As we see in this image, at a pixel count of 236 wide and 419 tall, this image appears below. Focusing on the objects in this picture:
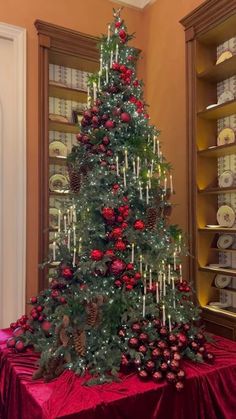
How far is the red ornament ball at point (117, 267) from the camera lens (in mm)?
2018

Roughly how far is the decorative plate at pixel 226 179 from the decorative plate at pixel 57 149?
1429 mm

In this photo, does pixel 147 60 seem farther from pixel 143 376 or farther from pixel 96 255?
pixel 143 376

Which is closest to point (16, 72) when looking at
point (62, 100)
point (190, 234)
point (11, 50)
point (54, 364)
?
point (11, 50)

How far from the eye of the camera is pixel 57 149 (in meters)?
3.51

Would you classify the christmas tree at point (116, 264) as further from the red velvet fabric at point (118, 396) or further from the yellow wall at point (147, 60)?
the yellow wall at point (147, 60)

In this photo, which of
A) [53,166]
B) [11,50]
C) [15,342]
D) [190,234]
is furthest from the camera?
[53,166]

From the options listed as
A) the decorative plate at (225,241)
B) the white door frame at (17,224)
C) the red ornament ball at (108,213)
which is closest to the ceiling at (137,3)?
the white door frame at (17,224)

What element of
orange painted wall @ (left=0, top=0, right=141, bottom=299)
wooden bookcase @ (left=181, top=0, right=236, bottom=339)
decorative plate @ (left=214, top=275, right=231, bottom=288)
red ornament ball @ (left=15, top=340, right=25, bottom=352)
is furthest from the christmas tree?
orange painted wall @ (left=0, top=0, right=141, bottom=299)

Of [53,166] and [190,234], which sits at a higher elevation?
[53,166]

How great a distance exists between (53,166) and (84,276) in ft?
5.34

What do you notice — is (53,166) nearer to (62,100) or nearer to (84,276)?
(62,100)

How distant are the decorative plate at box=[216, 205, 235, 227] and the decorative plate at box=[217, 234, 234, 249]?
105 mm

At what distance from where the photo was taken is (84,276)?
6.98ft

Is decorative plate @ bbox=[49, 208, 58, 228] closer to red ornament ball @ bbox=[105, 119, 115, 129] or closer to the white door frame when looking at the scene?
the white door frame
